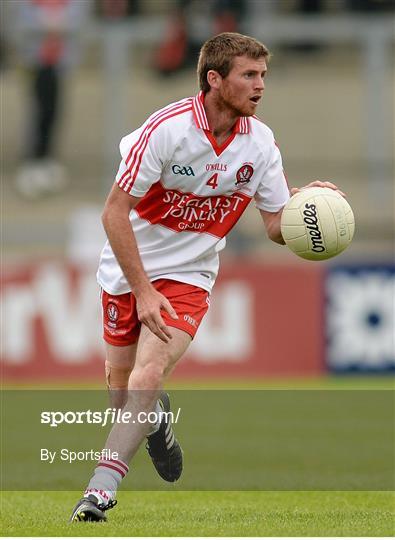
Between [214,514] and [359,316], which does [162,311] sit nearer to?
[214,514]

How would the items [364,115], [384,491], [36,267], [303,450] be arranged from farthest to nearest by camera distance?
[364,115]
[36,267]
[303,450]
[384,491]

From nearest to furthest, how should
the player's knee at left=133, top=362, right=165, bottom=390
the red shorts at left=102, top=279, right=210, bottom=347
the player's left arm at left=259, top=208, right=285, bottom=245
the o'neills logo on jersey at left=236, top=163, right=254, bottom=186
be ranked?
1. the player's knee at left=133, top=362, right=165, bottom=390
2. the red shorts at left=102, top=279, right=210, bottom=347
3. the o'neills logo on jersey at left=236, top=163, right=254, bottom=186
4. the player's left arm at left=259, top=208, right=285, bottom=245

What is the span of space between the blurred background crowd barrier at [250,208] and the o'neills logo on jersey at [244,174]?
835 cm

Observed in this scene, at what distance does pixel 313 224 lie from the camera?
6.95 metres

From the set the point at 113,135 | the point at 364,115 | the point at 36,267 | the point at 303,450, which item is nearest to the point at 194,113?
the point at 303,450

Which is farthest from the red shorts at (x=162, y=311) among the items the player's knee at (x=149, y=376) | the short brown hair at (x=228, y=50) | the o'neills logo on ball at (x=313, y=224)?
the short brown hair at (x=228, y=50)

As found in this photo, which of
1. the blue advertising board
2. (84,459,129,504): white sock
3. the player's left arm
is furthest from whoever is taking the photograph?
the blue advertising board

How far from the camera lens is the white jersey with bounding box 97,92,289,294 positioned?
6.79 metres

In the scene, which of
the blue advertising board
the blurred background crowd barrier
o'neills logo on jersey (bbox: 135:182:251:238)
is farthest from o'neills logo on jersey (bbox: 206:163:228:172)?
the blue advertising board

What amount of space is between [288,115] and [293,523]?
1389 cm

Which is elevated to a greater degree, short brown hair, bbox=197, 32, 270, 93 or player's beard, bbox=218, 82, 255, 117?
short brown hair, bbox=197, 32, 270, 93

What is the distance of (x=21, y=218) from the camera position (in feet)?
60.0

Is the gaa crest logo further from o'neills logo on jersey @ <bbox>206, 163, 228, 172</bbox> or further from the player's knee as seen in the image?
o'neills logo on jersey @ <bbox>206, 163, 228, 172</bbox>

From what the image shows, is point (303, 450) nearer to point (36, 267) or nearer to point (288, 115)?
point (36, 267)
